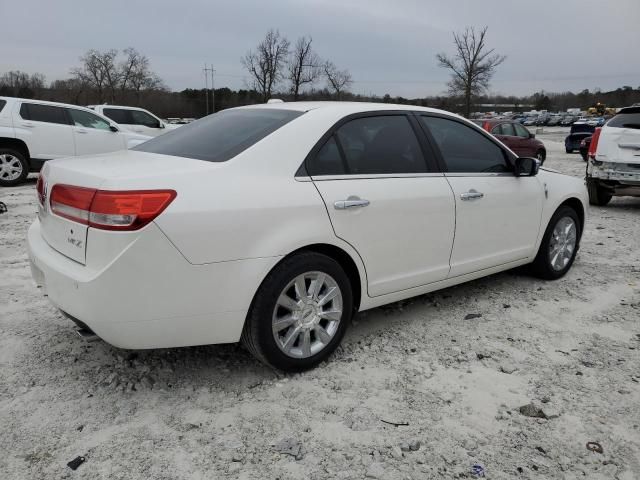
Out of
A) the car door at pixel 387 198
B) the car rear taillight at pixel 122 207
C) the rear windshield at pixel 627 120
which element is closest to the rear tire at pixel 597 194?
the rear windshield at pixel 627 120

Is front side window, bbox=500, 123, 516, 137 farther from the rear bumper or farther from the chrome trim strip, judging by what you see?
the rear bumper

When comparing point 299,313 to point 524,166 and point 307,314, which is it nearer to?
point 307,314

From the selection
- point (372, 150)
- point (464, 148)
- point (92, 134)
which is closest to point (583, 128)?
point (92, 134)

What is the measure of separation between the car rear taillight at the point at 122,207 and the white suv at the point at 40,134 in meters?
7.87

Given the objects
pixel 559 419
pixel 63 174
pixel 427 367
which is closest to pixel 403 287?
pixel 427 367

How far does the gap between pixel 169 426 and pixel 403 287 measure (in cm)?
171

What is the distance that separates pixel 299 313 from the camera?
2967 mm

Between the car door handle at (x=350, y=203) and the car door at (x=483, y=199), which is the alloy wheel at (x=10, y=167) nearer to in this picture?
the car door at (x=483, y=199)

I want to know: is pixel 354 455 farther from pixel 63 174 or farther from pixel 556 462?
pixel 63 174

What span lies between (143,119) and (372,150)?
13.2 m

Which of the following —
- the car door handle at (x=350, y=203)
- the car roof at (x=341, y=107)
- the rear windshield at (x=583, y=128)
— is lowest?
the car door handle at (x=350, y=203)

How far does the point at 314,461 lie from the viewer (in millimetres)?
2354

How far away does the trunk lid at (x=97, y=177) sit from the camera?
2498 mm

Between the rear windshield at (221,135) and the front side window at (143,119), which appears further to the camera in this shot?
the front side window at (143,119)
